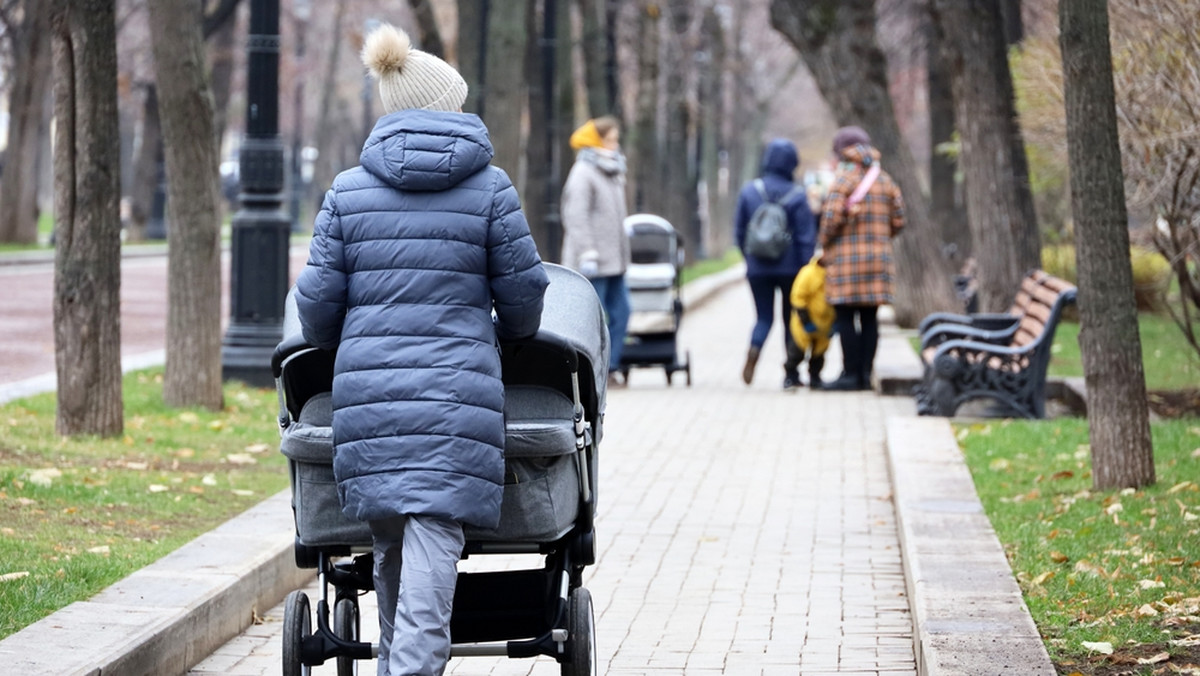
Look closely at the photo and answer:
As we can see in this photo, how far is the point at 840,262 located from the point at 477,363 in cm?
950

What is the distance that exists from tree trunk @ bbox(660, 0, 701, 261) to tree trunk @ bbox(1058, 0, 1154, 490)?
26.0 meters

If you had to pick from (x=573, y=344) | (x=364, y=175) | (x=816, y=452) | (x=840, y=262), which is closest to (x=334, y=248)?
(x=364, y=175)

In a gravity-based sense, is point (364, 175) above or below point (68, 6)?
below

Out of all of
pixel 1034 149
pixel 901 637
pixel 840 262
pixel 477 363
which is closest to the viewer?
pixel 477 363

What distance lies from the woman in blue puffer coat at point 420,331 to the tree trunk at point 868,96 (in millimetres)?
14788

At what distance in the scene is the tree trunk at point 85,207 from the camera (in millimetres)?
9711

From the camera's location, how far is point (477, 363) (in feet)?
15.1

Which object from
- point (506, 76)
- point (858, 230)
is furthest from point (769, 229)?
point (506, 76)

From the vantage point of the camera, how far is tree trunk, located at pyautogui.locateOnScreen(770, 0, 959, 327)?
19125mm

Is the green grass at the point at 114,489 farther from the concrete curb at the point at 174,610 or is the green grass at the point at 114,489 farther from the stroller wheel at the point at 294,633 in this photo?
the stroller wheel at the point at 294,633

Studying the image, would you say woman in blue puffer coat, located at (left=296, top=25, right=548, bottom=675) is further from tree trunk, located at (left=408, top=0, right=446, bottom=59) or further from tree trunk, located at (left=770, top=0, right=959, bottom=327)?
tree trunk, located at (left=770, top=0, right=959, bottom=327)

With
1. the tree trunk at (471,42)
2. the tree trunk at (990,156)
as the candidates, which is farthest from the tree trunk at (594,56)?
the tree trunk at (990,156)

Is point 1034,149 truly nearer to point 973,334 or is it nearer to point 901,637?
point 973,334

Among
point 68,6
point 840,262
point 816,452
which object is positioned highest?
point 68,6
